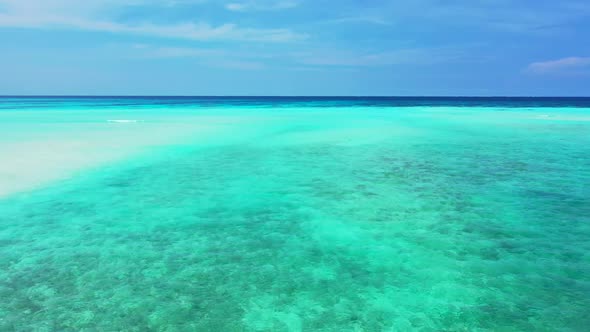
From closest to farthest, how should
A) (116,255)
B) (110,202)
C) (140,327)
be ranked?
1. (140,327)
2. (116,255)
3. (110,202)

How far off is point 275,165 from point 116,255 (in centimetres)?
569

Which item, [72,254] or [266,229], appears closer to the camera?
[72,254]

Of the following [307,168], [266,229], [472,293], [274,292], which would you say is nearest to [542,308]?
[472,293]

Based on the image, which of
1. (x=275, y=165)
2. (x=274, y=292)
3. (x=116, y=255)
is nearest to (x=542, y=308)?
(x=274, y=292)

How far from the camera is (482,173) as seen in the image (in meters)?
8.42

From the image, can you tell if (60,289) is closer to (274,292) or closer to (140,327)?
(140,327)

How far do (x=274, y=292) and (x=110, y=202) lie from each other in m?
3.83

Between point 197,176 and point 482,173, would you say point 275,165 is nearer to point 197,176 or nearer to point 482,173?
point 197,176

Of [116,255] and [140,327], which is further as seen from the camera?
[116,255]

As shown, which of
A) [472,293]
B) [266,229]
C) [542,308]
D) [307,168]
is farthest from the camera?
[307,168]

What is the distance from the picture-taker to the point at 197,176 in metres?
8.36

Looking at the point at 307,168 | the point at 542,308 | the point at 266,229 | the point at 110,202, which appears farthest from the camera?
the point at 307,168

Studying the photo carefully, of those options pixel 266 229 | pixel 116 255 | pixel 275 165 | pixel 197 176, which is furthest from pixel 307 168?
pixel 116 255

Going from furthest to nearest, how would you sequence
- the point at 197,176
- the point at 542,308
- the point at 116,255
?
the point at 197,176 < the point at 116,255 < the point at 542,308
